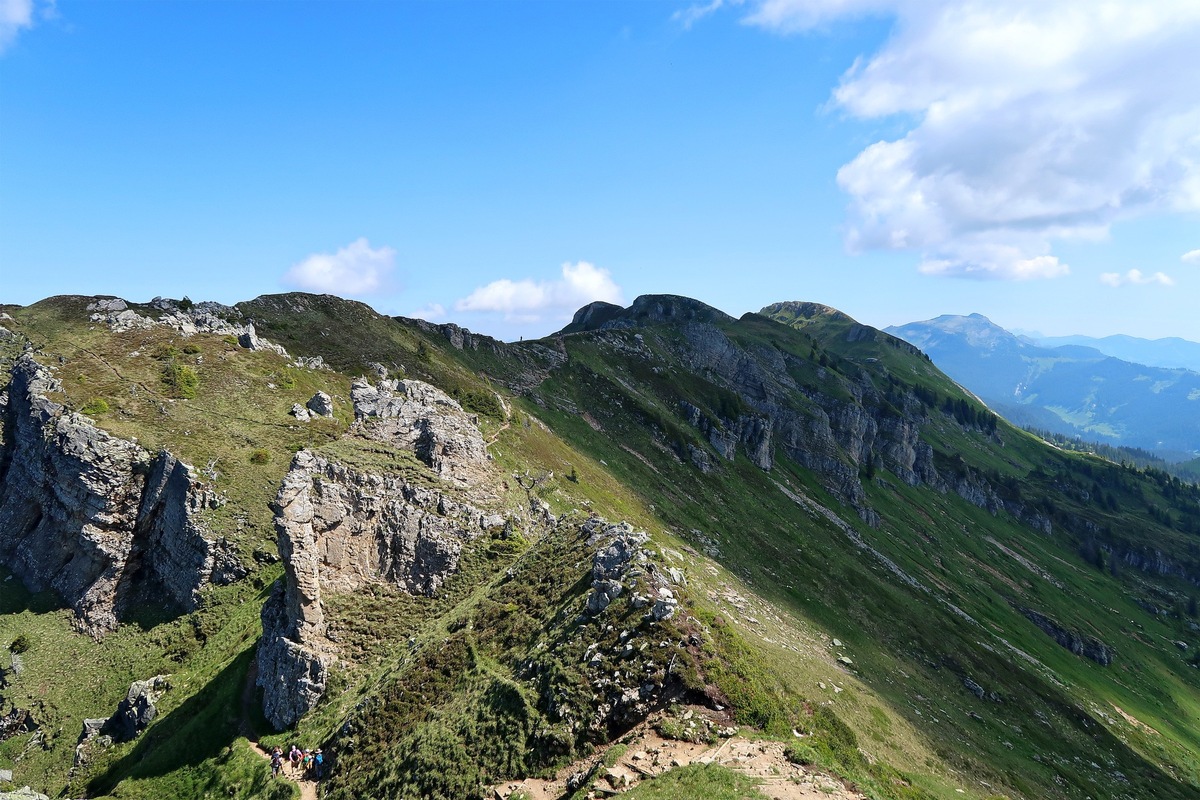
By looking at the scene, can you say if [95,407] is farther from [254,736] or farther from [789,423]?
[789,423]

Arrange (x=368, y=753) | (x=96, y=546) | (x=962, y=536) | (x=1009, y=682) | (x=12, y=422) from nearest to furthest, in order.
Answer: (x=368, y=753)
(x=96, y=546)
(x=12, y=422)
(x=1009, y=682)
(x=962, y=536)

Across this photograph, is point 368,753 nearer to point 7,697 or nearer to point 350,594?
point 350,594

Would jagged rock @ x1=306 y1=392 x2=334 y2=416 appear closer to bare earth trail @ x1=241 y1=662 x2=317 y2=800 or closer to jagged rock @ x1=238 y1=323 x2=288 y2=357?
jagged rock @ x1=238 y1=323 x2=288 y2=357

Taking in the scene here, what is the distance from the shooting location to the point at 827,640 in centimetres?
6719

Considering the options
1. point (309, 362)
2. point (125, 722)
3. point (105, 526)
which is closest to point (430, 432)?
point (125, 722)

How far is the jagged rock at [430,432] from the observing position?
49.4 meters

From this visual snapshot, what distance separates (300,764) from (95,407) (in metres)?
45.1

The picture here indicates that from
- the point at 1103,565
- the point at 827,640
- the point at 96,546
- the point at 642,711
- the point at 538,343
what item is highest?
the point at 538,343

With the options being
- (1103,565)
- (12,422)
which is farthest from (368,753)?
(1103,565)

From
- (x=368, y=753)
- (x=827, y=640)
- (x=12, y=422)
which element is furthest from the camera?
(x=827, y=640)

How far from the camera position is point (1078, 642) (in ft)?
386

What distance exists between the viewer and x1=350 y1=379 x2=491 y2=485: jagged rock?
49.4 meters

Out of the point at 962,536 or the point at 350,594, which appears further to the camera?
the point at 962,536

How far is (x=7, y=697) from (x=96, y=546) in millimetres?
12430
